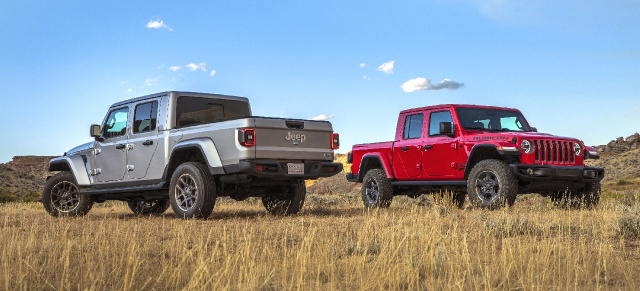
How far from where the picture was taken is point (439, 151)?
12625mm

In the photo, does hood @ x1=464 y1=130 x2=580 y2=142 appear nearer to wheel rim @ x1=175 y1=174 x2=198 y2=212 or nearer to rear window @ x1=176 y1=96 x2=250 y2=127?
rear window @ x1=176 y1=96 x2=250 y2=127

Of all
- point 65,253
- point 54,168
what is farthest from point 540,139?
point 54,168

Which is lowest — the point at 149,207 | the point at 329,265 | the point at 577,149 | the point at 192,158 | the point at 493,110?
the point at 329,265

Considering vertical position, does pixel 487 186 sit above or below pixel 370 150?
below

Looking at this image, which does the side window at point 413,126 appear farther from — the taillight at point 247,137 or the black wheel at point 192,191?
the black wheel at point 192,191

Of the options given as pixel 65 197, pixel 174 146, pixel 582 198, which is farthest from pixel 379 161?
pixel 65 197

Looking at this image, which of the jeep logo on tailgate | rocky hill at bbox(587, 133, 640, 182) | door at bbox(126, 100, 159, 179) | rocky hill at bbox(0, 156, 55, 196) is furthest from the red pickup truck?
rocky hill at bbox(587, 133, 640, 182)

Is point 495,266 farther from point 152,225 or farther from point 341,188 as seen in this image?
point 341,188

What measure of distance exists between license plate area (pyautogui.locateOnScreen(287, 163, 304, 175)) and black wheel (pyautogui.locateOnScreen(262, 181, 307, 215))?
3.28 ft

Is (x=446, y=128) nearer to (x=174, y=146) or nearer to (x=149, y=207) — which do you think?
(x=174, y=146)

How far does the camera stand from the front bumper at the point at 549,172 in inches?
447

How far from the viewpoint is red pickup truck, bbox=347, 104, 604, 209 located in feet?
37.8

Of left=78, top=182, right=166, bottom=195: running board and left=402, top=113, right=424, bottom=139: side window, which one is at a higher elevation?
left=402, top=113, right=424, bottom=139: side window

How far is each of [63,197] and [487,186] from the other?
28.2 ft
